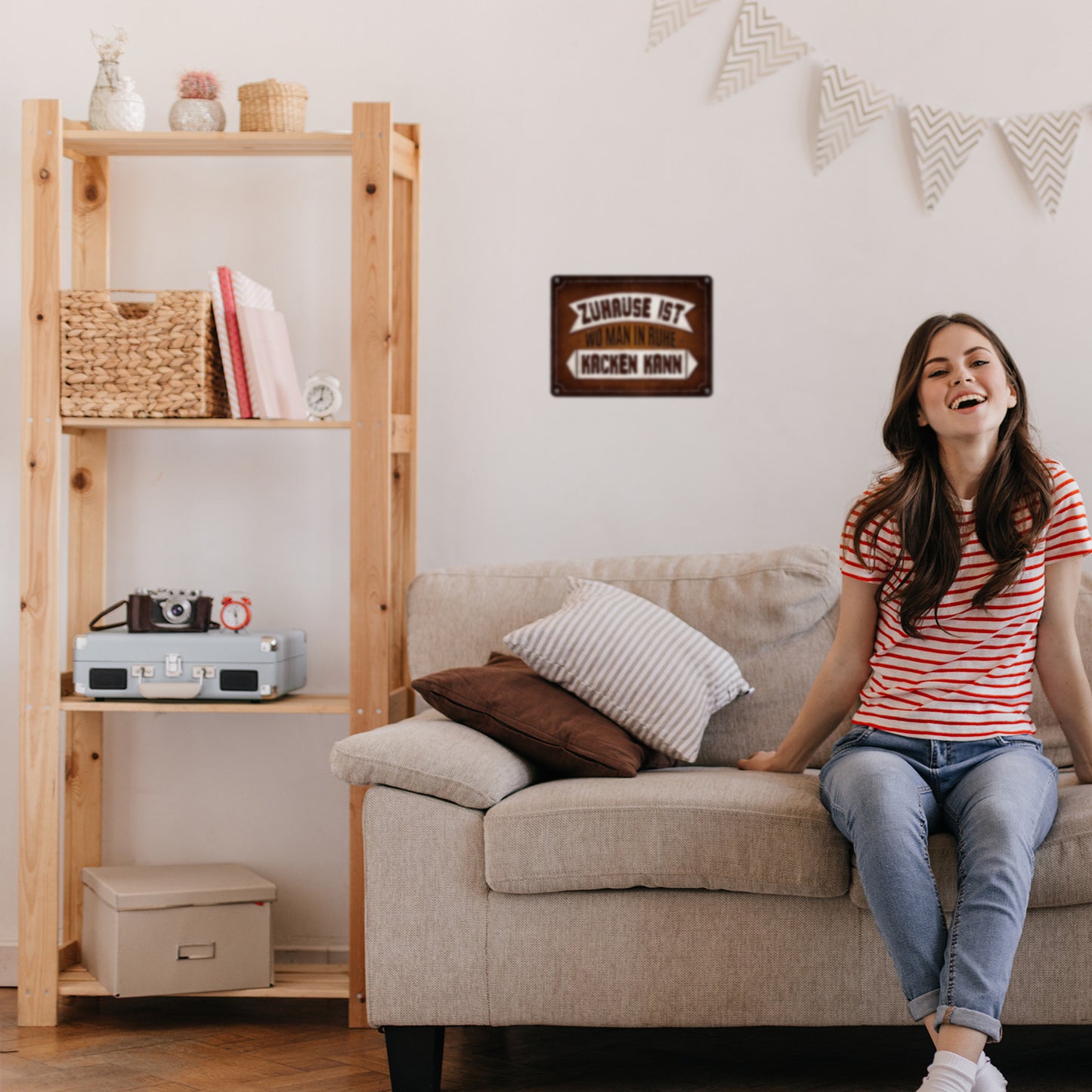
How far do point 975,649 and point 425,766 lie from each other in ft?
2.81

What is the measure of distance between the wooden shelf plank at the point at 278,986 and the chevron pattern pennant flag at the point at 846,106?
2015 millimetres

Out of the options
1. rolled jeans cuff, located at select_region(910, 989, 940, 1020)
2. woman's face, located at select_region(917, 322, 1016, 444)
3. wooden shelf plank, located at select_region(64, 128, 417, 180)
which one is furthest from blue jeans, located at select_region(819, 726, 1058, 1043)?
wooden shelf plank, located at select_region(64, 128, 417, 180)

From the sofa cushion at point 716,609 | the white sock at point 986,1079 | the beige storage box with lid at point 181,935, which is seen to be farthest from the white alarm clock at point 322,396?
the white sock at point 986,1079

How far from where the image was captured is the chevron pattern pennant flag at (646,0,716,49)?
2801 mm

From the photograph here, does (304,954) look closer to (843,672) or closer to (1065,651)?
(843,672)

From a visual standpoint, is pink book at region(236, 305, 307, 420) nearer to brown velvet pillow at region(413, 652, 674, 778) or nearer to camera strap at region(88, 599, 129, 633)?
camera strap at region(88, 599, 129, 633)

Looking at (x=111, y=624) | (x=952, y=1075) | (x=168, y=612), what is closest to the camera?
(x=952, y=1075)

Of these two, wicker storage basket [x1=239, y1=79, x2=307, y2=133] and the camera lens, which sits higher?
wicker storage basket [x1=239, y1=79, x2=307, y2=133]

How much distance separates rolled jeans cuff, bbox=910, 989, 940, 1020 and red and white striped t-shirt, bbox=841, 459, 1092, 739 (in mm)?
414

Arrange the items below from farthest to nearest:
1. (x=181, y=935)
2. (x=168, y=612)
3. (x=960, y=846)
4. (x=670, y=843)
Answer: (x=168, y=612) < (x=181, y=935) < (x=670, y=843) < (x=960, y=846)

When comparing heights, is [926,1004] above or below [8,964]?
above

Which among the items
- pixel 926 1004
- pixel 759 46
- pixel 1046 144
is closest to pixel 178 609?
pixel 926 1004

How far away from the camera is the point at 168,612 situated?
254 centimetres

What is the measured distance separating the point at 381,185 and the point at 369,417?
1.44 ft
